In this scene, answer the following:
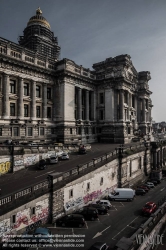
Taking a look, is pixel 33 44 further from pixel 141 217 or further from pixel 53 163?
pixel 141 217

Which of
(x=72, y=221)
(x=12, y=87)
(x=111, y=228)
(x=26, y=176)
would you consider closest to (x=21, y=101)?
(x=12, y=87)

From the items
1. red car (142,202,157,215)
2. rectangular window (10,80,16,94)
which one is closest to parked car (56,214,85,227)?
red car (142,202,157,215)

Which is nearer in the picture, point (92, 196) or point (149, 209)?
point (149, 209)

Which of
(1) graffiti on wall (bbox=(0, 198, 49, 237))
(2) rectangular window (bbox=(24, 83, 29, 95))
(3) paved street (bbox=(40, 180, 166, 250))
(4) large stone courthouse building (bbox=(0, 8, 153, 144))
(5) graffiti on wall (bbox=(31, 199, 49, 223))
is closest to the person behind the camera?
(1) graffiti on wall (bbox=(0, 198, 49, 237))

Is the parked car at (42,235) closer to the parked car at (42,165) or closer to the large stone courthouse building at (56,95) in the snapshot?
the parked car at (42,165)

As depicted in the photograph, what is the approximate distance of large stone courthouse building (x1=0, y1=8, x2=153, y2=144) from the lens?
44.2 m

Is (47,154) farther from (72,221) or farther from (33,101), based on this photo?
(33,101)

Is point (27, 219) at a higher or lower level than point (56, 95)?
lower

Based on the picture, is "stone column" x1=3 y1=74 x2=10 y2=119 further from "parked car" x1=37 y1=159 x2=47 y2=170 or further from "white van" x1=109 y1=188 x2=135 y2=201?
"white van" x1=109 y1=188 x2=135 y2=201

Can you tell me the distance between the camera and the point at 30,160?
109ft

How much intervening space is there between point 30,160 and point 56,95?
2616 centimetres

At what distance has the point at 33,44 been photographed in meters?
67.4

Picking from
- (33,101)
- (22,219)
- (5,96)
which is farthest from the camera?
(33,101)

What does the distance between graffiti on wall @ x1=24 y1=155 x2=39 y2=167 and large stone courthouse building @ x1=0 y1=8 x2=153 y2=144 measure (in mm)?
12036
